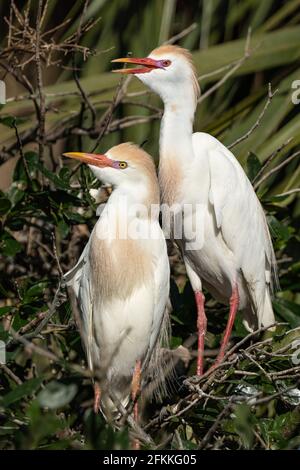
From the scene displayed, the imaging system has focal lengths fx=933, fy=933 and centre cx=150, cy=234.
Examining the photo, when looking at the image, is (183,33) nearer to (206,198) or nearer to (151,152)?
(151,152)

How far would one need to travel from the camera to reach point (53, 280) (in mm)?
2801

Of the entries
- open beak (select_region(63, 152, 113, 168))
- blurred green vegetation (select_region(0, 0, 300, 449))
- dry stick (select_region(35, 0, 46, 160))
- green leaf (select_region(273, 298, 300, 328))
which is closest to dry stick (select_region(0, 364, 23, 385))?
blurred green vegetation (select_region(0, 0, 300, 449))

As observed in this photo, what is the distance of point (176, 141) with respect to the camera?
2926 millimetres

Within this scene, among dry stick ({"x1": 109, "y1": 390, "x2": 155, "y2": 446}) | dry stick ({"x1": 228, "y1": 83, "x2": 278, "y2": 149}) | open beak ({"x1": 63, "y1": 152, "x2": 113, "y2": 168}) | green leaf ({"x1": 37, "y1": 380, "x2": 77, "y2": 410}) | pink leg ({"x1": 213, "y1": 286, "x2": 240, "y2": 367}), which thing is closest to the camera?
green leaf ({"x1": 37, "y1": 380, "x2": 77, "y2": 410})

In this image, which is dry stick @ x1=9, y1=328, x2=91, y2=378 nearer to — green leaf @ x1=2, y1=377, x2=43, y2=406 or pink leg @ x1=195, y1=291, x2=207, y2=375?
green leaf @ x1=2, y1=377, x2=43, y2=406

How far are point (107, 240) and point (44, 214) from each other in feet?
1.33

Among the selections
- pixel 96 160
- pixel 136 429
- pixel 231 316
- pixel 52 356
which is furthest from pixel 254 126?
pixel 52 356

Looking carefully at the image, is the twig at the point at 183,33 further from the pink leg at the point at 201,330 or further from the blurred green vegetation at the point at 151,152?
the pink leg at the point at 201,330

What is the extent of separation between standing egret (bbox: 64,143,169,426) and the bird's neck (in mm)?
262

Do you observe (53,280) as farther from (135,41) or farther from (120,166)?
(135,41)

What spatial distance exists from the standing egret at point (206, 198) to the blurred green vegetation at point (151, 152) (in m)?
→ 0.07

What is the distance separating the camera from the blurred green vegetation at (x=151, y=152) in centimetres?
274

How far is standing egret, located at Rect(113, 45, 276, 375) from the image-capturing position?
2.90 metres
